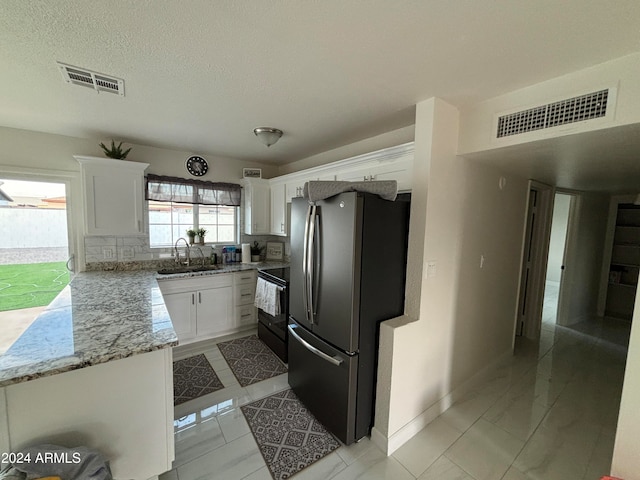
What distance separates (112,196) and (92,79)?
1560 mm

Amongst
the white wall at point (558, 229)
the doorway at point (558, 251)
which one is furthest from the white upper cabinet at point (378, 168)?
the white wall at point (558, 229)

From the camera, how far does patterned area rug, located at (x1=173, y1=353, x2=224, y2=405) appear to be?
2.34 m

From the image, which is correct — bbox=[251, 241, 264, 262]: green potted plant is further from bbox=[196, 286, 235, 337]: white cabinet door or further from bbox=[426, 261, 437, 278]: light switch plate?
bbox=[426, 261, 437, 278]: light switch plate

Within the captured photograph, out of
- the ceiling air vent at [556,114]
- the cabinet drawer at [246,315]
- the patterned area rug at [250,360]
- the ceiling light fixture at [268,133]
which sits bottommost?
the patterned area rug at [250,360]

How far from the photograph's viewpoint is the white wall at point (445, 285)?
184cm

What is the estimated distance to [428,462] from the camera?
173 centimetres

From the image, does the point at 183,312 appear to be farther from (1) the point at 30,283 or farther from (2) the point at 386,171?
(2) the point at 386,171

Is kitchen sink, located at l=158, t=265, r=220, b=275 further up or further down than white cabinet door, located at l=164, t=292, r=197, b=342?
further up

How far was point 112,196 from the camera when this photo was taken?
9.45 ft

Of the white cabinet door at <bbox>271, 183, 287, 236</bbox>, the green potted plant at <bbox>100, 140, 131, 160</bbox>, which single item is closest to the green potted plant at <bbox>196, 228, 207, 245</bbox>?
→ the white cabinet door at <bbox>271, 183, 287, 236</bbox>

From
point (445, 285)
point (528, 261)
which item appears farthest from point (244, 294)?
point (528, 261)

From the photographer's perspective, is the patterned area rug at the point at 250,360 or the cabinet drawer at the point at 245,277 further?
the cabinet drawer at the point at 245,277

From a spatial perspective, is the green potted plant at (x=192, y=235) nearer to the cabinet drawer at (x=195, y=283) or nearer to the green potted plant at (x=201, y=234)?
the green potted plant at (x=201, y=234)

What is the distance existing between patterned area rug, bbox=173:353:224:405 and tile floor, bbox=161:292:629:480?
0.08 m
